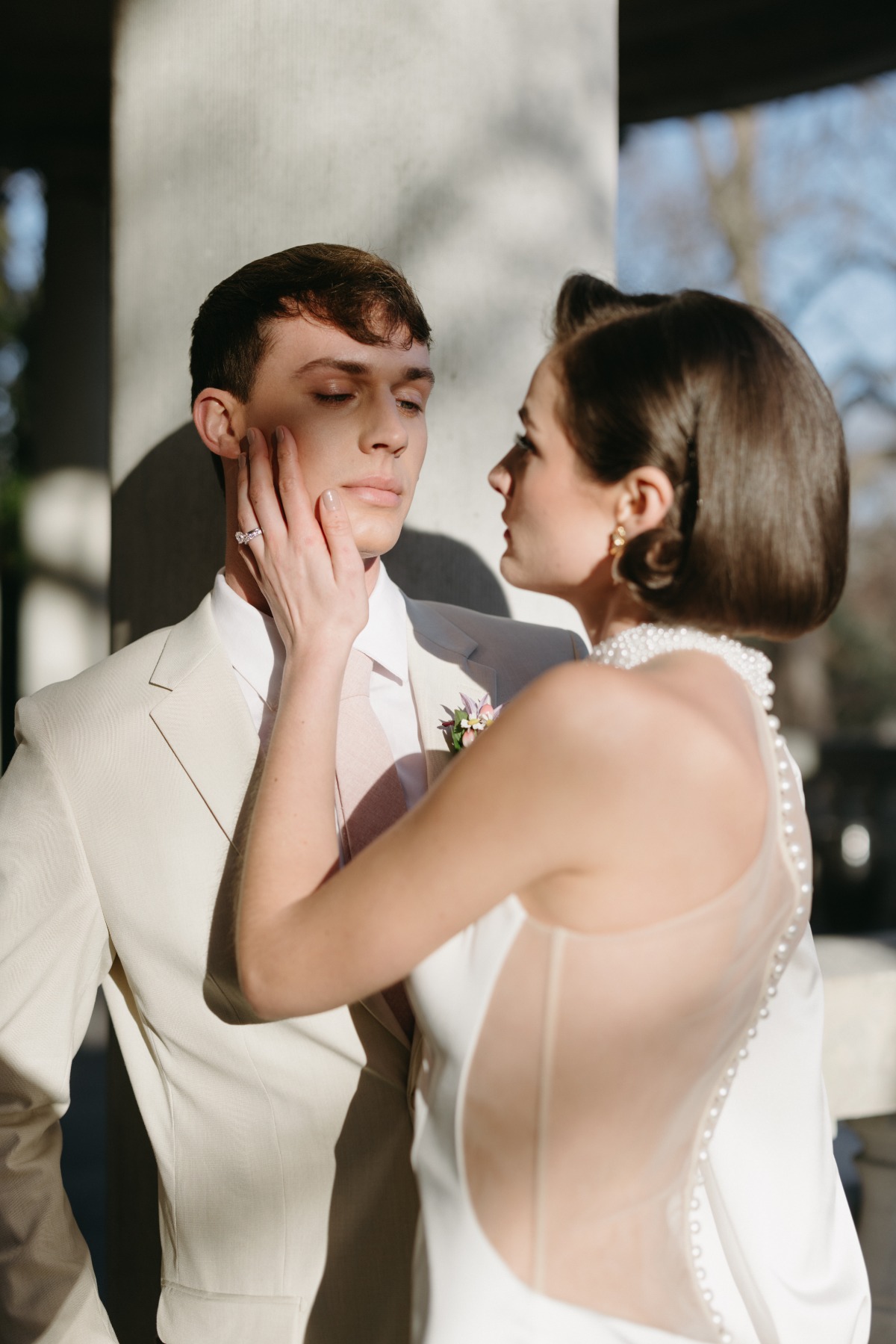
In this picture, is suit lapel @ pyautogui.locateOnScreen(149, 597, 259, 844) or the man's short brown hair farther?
the man's short brown hair

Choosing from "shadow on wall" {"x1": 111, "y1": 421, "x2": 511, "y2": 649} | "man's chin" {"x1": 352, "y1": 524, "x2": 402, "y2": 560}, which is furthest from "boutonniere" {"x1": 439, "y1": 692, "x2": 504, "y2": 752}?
"shadow on wall" {"x1": 111, "y1": 421, "x2": 511, "y2": 649}

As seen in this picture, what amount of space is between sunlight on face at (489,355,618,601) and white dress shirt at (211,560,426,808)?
1.58ft

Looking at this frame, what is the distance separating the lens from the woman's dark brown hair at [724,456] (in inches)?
58.6

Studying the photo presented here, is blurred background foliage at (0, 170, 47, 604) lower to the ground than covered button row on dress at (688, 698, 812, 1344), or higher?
higher

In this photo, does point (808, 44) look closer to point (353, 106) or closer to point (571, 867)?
point (353, 106)

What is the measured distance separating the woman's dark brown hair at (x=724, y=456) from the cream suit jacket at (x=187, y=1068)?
2.59 ft

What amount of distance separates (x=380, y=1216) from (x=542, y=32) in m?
2.58

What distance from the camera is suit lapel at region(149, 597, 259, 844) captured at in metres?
1.91

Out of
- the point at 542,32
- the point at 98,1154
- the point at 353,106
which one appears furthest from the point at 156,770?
the point at 98,1154

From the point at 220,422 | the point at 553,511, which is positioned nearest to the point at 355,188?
the point at 220,422

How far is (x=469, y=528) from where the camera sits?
2740 mm

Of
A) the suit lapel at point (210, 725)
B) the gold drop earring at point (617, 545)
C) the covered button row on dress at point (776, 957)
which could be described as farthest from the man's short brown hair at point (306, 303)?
the covered button row on dress at point (776, 957)

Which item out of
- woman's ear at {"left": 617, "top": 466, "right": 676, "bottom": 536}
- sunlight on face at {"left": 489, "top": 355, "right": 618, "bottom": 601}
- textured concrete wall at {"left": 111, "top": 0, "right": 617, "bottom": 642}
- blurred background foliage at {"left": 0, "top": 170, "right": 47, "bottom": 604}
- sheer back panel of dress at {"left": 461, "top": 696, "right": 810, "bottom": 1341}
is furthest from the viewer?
blurred background foliage at {"left": 0, "top": 170, "right": 47, "bottom": 604}

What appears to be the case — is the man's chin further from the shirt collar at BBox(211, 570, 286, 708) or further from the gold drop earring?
the gold drop earring
